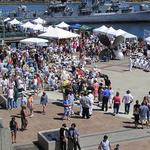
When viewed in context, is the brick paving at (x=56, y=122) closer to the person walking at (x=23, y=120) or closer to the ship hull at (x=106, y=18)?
the person walking at (x=23, y=120)

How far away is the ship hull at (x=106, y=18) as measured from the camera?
253 ft

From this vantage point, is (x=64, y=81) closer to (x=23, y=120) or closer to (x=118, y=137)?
(x=23, y=120)

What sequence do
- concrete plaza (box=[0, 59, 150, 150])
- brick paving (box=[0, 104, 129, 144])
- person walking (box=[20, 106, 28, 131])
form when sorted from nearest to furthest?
concrete plaza (box=[0, 59, 150, 150]) → person walking (box=[20, 106, 28, 131]) → brick paving (box=[0, 104, 129, 144])

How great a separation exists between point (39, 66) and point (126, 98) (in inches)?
402

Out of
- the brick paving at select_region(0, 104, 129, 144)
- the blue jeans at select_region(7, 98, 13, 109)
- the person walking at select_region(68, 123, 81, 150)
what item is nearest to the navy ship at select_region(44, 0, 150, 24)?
the blue jeans at select_region(7, 98, 13, 109)

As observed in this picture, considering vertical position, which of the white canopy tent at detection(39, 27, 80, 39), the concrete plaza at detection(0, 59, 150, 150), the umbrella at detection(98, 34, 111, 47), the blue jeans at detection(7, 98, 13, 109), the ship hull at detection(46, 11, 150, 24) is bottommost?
the ship hull at detection(46, 11, 150, 24)

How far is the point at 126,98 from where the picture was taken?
22.8 metres

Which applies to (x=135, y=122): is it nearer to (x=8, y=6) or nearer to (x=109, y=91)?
(x=109, y=91)

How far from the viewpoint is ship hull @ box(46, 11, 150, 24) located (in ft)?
253

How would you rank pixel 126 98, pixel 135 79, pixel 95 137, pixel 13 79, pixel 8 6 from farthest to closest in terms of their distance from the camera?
pixel 8 6
pixel 135 79
pixel 13 79
pixel 126 98
pixel 95 137

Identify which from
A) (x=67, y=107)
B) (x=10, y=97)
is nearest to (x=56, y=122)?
(x=67, y=107)

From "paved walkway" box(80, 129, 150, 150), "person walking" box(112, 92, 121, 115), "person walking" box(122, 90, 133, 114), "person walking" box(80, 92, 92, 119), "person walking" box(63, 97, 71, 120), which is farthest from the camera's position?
"person walking" box(122, 90, 133, 114)

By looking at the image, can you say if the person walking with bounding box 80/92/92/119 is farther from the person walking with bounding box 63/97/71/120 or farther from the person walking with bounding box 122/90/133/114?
the person walking with bounding box 122/90/133/114

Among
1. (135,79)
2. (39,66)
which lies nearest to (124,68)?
(135,79)
